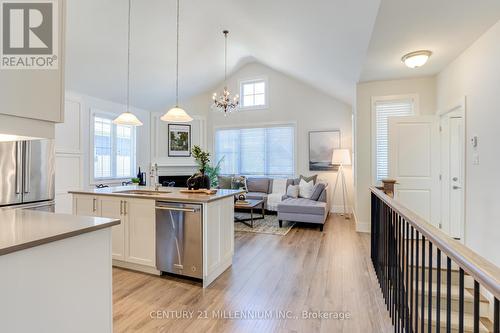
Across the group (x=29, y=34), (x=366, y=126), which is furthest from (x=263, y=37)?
(x=29, y=34)

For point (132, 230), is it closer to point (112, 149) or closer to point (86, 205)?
point (86, 205)

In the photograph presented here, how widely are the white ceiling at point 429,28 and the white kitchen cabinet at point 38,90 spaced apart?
2442mm

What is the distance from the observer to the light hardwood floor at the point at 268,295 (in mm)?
2021

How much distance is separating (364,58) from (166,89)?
15.3ft

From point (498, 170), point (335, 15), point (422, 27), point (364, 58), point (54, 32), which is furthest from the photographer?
point (364, 58)

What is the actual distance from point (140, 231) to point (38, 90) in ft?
6.95

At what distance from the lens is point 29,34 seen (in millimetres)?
1066

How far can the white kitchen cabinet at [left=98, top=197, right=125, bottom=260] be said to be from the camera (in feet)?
9.73

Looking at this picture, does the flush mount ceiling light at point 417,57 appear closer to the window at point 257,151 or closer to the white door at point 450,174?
the white door at point 450,174

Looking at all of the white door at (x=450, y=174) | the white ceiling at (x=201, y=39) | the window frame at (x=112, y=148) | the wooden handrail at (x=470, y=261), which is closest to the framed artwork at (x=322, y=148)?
the white ceiling at (x=201, y=39)

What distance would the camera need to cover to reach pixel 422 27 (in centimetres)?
260

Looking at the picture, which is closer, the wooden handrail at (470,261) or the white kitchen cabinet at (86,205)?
the wooden handrail at (470,261)

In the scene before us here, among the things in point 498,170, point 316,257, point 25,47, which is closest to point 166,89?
point 316,257

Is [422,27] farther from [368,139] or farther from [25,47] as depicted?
[25,47]
